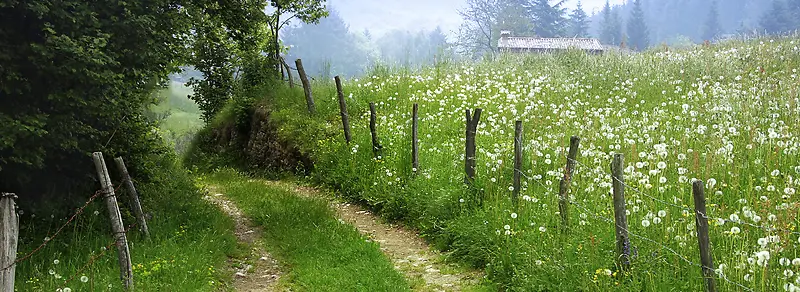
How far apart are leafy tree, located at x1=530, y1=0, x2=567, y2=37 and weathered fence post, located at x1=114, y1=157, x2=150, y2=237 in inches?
2355

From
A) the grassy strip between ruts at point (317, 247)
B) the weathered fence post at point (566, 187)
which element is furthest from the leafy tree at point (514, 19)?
the weathered fence post at point (566, 187)

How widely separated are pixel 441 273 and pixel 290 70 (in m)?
14.5

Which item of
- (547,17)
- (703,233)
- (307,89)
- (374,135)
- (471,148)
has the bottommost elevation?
(703,233)

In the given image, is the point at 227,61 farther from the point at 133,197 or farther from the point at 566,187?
the point at 566,187

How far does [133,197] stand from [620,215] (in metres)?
6.19

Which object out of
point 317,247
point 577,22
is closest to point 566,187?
point 317,247

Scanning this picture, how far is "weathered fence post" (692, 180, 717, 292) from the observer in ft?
14.0

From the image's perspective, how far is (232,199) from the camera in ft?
42.9

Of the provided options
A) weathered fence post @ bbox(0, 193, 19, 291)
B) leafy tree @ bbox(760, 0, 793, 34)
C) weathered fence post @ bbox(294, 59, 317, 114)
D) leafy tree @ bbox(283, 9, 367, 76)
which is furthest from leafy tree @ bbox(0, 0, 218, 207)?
leafy tree @ bbox(283, 9, 367, 76)

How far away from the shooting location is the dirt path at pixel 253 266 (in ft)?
24.3

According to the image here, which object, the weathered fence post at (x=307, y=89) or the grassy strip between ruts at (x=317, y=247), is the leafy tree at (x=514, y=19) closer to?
the weathered fence post at (x=307, y=89)

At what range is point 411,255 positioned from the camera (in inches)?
337

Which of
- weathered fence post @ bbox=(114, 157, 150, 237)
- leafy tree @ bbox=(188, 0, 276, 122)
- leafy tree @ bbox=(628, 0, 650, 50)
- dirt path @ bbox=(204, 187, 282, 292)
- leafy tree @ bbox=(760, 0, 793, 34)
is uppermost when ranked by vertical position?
leafy tree @ bbox=(628, 0, 650, 50)

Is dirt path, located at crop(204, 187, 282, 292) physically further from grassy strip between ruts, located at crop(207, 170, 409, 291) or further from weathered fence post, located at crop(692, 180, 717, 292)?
weathered fence post, located at crop(692, 180, 717, 292)
